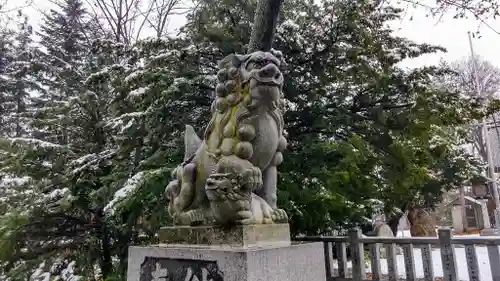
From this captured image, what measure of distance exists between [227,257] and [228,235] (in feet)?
0.75

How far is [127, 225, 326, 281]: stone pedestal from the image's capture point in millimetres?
2098

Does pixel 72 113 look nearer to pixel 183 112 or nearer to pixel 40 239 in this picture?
pixel 40 239

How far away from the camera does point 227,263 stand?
6.91 feet

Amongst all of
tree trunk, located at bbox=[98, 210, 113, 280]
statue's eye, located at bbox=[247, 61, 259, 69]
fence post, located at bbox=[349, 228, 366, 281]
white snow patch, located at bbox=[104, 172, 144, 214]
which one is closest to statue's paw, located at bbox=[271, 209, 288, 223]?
statue's eye, located at bbox=[247, 61, 259, 69]

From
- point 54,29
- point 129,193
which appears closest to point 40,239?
point 129,193

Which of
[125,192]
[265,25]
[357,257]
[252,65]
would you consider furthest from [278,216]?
[357,257]

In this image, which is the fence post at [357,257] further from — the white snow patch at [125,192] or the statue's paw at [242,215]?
the statue's paw at [242,215]

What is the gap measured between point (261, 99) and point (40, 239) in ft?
21.7

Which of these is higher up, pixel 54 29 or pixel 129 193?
pixel 54 29

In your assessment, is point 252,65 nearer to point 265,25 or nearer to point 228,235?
point 228,235

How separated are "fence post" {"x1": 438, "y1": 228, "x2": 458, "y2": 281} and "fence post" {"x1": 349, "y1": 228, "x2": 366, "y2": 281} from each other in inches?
48.1

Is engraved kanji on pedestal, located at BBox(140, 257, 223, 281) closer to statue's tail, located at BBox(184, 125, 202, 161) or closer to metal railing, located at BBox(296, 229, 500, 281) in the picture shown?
statue's tail, located at BBox(184, 125, 202, 161)

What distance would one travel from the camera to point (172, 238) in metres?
2.70

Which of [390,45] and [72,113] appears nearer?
[390,45]
